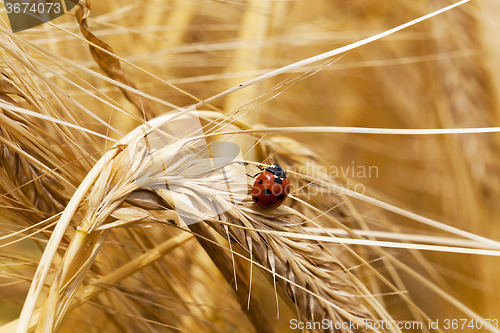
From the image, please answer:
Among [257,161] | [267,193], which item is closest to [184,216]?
[267,193]

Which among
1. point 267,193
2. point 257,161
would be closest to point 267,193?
point 267,193

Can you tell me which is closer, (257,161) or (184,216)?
(184,216)

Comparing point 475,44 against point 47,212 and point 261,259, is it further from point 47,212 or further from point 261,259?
point 47,212

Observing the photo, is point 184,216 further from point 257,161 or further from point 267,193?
point 257,161

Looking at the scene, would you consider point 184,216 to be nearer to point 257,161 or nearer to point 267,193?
point 267,193

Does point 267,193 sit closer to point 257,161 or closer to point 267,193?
point 267,193

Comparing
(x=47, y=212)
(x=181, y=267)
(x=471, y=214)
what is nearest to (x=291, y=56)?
(x=471, y=214)

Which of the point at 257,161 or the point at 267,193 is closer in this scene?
the point at 267,193

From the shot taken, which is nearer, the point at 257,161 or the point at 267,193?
the point at 267,193
